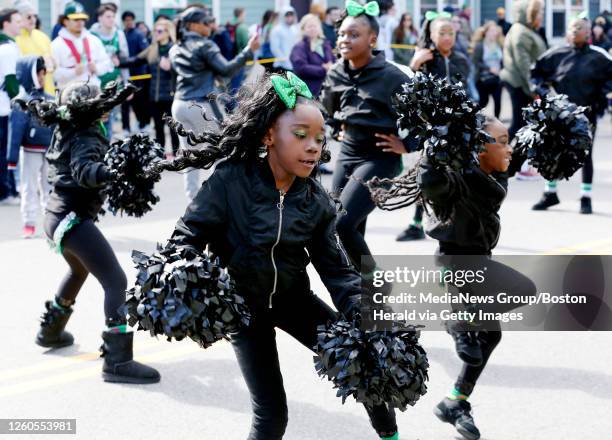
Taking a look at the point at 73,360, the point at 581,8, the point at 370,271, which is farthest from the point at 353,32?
the point at 581,8

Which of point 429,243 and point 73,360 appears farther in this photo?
point 429,243

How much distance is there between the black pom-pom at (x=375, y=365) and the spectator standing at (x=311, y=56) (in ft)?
35.0

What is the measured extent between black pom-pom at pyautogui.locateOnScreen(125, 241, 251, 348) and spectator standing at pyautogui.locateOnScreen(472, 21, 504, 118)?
14977mm

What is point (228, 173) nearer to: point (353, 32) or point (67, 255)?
point (67, 255)

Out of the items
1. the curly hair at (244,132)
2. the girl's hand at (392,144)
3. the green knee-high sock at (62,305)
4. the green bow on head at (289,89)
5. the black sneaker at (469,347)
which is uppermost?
the green bow on head at (289,89)

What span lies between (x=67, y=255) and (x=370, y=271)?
5.92 ft

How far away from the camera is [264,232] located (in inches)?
147

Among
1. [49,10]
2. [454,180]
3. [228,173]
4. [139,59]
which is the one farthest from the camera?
[49,10]

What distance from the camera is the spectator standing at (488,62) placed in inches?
Result: 708

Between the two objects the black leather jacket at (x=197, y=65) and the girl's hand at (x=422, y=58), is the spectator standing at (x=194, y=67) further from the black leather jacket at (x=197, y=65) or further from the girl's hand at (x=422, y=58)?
the girl's hand at (x=422, y=58)

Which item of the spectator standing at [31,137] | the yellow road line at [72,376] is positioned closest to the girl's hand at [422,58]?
the spectator standing at [31,137]

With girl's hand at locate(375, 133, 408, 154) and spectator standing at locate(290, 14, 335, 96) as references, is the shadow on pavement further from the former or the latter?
spectator standing at locate(290, 14, 335, 96)

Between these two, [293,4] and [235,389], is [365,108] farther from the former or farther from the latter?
[293,4]

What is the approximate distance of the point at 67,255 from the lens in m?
5.88
